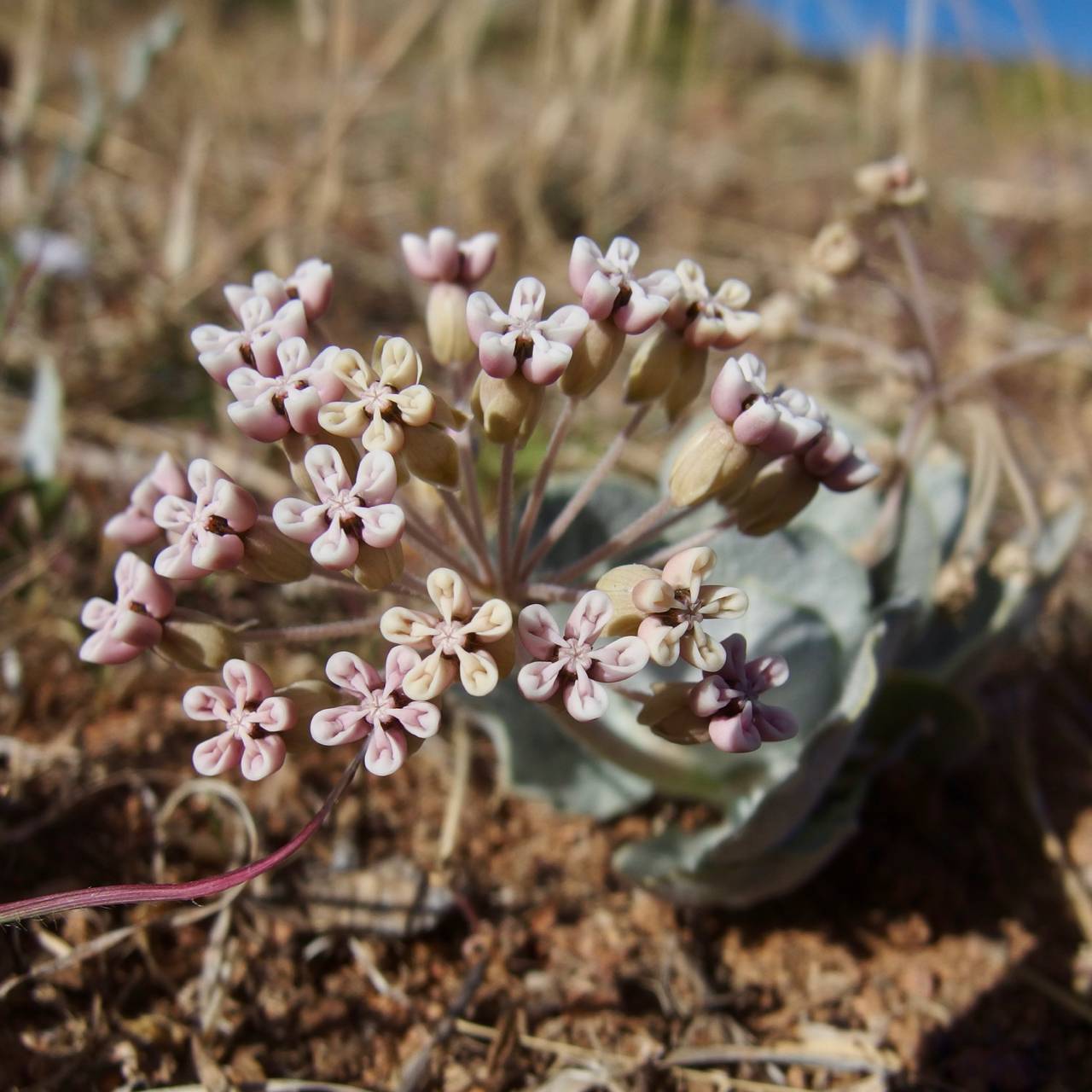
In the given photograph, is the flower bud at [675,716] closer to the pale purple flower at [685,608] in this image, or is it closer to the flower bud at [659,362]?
the pale purple flower at [685,608]

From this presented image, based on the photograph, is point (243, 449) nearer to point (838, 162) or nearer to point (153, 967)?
point (153, 967)

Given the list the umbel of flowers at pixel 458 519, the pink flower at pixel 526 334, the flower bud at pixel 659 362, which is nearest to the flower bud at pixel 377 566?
the umbel of flowers at pixel 458 519

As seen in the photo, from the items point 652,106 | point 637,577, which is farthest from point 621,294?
point 652,106

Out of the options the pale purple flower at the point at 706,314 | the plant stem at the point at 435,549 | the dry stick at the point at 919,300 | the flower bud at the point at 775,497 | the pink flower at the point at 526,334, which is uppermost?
the dry stick at the point at 919,300

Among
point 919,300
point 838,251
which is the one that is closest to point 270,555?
point 838,251

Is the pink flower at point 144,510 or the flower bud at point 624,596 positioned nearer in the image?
the flower bud at point 624,596

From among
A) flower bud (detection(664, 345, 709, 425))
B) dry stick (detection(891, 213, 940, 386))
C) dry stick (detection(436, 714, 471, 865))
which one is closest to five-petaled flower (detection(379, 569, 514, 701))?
flower bud (detection(664, 345, 709, 425))
